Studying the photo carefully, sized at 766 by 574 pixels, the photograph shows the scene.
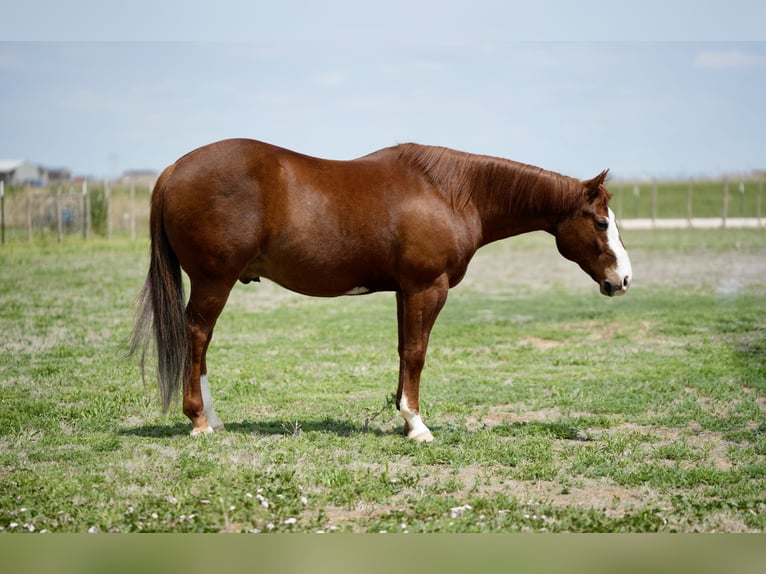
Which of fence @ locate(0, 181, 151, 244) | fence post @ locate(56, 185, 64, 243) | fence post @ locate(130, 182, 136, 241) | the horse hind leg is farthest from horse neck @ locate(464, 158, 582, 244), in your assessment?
fence post @ locate(130, 182, 136, 241)

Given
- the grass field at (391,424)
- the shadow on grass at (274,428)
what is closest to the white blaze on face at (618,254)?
the grass field at (391,424)

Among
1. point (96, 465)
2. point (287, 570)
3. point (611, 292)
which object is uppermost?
point (611, 292)

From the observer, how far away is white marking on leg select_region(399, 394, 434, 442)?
210 inches

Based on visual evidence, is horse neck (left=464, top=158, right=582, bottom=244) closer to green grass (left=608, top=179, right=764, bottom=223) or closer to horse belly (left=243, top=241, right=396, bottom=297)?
horse belly (left=243, top=241, right=396, bottom=297)

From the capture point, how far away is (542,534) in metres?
3.90

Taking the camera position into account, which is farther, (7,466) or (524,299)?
(524,299)

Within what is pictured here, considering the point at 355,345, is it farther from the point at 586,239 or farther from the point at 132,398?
the point at 586,239

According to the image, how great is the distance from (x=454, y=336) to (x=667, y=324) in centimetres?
278

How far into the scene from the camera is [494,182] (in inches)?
219

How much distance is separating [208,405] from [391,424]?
1.36 metres

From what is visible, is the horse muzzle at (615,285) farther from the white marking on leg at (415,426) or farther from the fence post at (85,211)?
the fence post at (85,211)

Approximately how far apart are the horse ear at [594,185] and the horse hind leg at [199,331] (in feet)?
8.24

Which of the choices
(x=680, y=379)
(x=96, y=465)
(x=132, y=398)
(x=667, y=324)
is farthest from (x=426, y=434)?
(x=667, y=324)

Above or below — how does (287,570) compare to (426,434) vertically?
below
